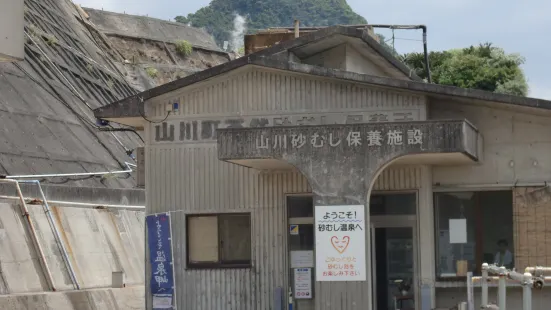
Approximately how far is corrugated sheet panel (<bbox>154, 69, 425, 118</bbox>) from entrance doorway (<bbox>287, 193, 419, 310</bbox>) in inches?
74.2

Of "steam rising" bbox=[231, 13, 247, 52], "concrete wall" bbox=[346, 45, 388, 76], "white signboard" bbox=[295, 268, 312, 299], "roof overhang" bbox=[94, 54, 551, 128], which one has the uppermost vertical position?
"steam rising" bbox=[231, 13, 247, 52]

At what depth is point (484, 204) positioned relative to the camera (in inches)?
838

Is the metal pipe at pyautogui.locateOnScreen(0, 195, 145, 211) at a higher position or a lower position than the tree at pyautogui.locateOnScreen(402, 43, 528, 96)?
lower

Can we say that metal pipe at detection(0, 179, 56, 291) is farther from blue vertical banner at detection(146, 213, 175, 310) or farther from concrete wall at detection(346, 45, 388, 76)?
concrete wall at detection(346, 45, 388, 76)

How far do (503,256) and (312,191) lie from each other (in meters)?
4.21

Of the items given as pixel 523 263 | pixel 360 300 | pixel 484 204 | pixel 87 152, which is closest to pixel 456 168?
pixel 484 204

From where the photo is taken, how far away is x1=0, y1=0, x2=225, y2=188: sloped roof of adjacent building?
28.1 meters

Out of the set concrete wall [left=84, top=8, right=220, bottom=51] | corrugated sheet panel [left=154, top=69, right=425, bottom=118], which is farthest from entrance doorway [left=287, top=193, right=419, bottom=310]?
concrete wall [left=84, top=8, right=220, bottom=51]

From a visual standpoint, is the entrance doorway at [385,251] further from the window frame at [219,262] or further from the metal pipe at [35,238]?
the metal pipe at [35,238]

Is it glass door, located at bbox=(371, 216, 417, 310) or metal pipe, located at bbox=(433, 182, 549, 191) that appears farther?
glass door, located at bbox=(371, 216, 417, 310)

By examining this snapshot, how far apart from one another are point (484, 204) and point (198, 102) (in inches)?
245

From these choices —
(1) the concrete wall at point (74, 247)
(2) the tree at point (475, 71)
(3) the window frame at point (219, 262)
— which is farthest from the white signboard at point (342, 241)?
(2) the tree at point (475, 71)

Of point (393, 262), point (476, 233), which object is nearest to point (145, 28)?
point (393, 262)

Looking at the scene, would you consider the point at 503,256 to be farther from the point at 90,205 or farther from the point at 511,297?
the point at 90,205
